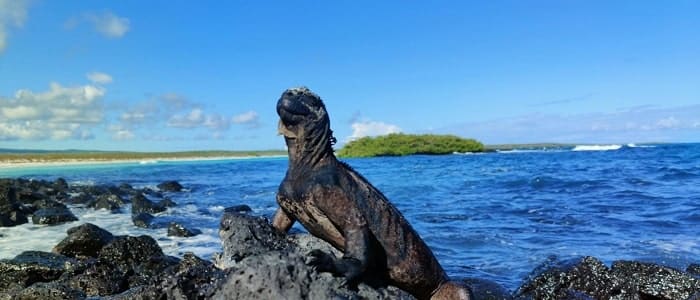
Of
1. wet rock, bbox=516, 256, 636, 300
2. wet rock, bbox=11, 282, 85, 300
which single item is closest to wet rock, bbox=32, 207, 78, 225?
wet rock, bbox=11, 282, 85, 300

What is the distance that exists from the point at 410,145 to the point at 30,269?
8013 centimetres

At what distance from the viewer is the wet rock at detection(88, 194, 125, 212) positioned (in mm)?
21578

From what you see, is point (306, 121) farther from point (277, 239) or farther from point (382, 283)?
point (382, 283)

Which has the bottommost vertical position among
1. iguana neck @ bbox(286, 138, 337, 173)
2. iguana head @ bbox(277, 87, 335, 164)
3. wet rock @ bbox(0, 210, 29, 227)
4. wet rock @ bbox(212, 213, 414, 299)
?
wet rock @ bbox(0, 210, 29, 227)

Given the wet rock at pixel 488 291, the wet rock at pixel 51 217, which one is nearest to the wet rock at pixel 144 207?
the wet rock at pixel 51 217

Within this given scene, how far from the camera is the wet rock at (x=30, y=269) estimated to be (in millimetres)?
8445

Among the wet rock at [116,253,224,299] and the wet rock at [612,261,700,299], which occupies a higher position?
the wet rock at [116,253,224,299]

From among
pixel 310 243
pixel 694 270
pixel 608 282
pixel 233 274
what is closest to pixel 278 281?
pixel 233 274

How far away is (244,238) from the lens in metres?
3.38

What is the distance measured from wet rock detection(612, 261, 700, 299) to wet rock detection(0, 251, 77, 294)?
25.2 feet

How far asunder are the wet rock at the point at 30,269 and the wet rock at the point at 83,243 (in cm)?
175

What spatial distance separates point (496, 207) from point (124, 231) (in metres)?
10.8

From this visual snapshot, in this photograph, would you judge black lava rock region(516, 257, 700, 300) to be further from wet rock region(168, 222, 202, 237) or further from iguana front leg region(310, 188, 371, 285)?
wet rock region(168, 222, 202, 237)

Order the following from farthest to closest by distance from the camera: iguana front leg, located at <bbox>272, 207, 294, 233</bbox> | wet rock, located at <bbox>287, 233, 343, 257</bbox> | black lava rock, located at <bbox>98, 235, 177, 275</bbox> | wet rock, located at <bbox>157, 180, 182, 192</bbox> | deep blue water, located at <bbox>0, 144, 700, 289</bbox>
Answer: wet rock, located at <bbox>157, 180, 182, 192</bbox> → deep blue water, located at <bbox>0, 144, 700, 289</bbox> → black lava rock, located at <bbox>98, 235, 177, 275</bbox> → iguana front leg, located at <bbox>272, 207, 294, 233</bbox> → wet rock, located at <bbox>287, 233, 343, 257</bbox>
